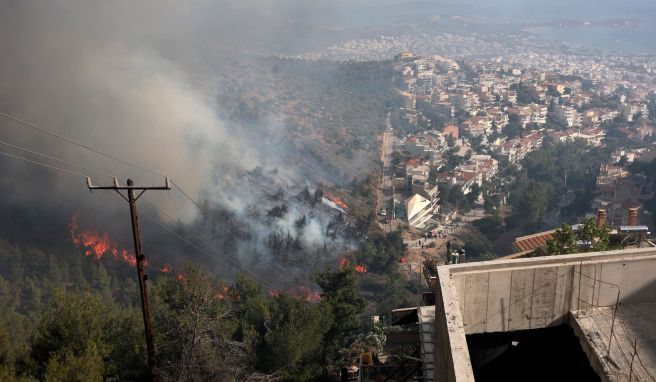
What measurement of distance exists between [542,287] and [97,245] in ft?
76.6

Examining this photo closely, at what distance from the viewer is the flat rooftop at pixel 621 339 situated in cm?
399

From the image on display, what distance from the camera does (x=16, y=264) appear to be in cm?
2117

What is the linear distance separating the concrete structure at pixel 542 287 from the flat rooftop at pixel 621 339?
9 cm

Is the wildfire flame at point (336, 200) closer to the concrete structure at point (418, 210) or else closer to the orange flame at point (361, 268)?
the concrete structure at point (418, 210)

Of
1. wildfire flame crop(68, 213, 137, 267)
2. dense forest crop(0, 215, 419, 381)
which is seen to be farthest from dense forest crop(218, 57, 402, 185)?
dense forest crop(0, 215, 419, 381)

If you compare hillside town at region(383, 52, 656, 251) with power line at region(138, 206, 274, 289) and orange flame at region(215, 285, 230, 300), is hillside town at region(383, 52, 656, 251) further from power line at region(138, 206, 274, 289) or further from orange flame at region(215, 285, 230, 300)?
orange flame at region(215, 285, 230, 300)

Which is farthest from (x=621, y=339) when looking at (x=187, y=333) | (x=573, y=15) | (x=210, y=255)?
(x=573, y=15)

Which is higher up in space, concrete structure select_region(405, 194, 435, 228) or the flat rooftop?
the flat rooftop

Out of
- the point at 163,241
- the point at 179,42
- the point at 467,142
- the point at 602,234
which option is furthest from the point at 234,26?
the point at 602,234

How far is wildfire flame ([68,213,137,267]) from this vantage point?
79.7 ft

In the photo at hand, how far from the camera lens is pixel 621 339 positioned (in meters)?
4.37

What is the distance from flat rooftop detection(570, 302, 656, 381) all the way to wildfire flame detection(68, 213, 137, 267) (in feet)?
69.6

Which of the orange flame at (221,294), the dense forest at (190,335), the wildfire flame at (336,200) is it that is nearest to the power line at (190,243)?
the orange flame at (221,294)

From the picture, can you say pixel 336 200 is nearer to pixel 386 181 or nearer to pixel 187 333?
pixel 386 181
